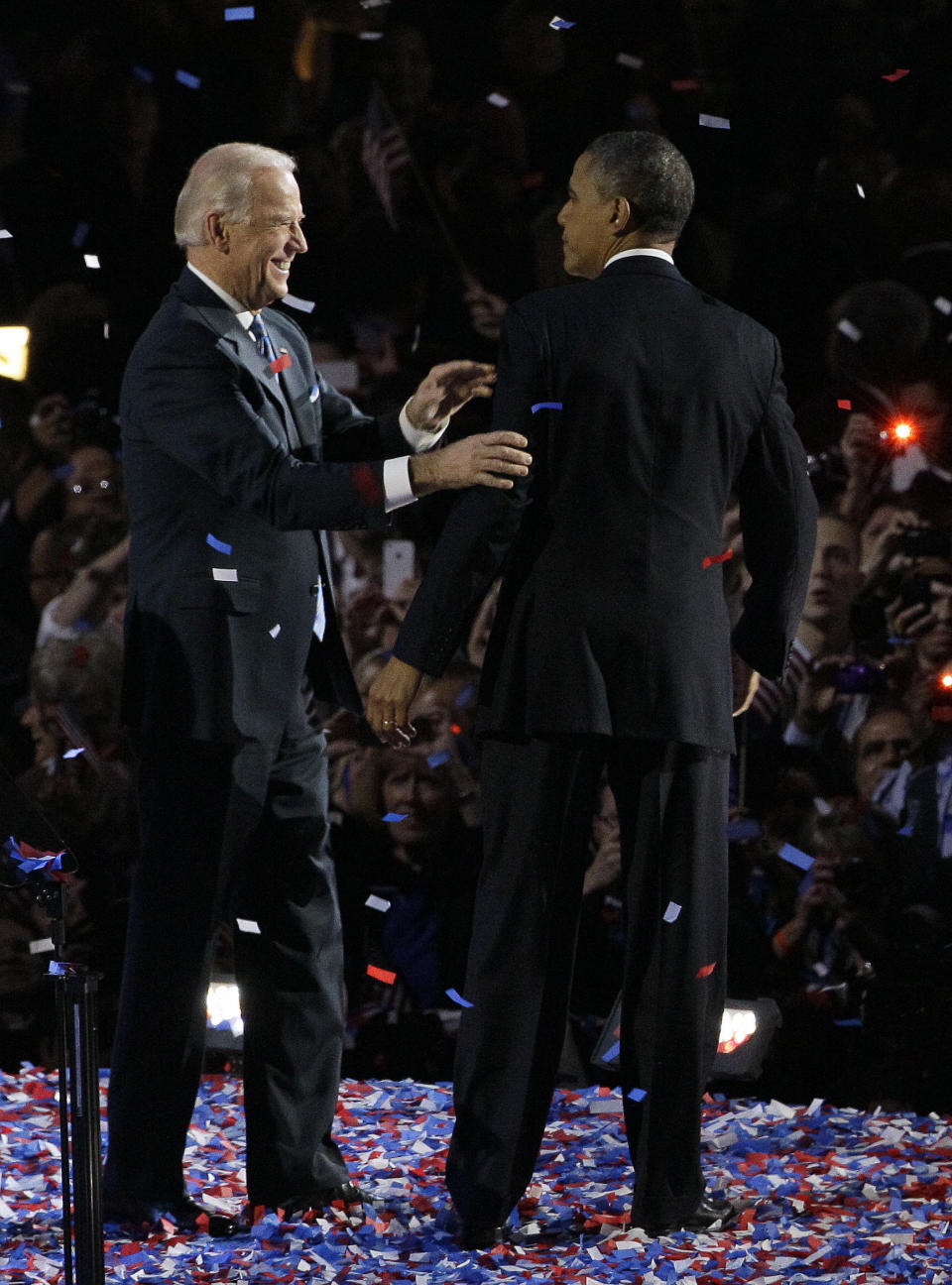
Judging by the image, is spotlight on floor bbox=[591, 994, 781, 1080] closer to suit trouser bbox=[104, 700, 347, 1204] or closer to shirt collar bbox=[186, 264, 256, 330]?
suit trouser bbox=[104, 700, 347, 1204]

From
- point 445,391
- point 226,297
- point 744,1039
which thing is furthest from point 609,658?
point 744,1039

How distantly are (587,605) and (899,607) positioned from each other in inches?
49.7

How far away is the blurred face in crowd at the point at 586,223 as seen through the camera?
2.33m

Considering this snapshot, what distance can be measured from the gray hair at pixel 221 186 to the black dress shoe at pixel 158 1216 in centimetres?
131

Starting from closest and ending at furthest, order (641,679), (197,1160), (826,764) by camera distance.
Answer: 1. (641,679)
2. (197,1160)
3. (826,764)


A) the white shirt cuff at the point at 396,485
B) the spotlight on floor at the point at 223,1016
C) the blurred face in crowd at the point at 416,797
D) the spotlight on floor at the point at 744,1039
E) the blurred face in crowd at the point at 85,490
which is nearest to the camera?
the white shirt cuff at the point at 396,485

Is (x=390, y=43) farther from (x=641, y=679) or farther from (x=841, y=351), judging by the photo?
(x=641, y=679)

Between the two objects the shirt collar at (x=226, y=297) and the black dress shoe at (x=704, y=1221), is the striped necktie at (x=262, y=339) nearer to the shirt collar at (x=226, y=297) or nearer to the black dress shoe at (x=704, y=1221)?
the shirt collar at (x=226, y=297)

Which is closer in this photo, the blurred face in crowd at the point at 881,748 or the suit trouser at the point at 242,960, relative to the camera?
the suit trouser at the point at 242,960

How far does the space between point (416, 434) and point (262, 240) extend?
365 millimetres

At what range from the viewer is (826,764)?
134 inches

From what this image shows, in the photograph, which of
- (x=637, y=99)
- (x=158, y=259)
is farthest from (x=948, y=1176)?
(x=158, y=259)

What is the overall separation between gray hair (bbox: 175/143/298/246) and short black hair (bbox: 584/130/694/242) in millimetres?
472

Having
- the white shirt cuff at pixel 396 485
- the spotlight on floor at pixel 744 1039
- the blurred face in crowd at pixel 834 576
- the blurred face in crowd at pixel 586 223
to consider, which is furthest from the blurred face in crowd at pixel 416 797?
the blurred face in crowd at pixel 586 223
